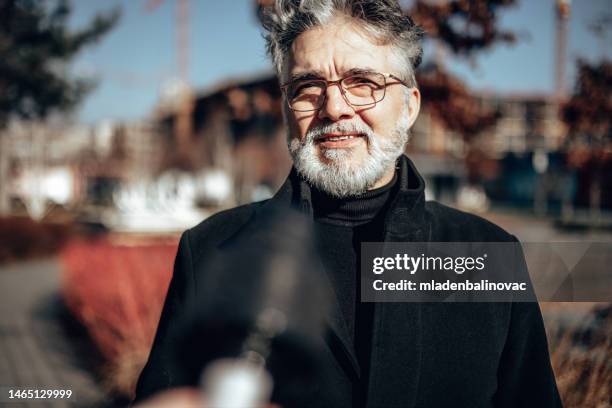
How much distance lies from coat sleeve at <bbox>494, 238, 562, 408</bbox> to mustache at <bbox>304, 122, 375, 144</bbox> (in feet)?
2.38

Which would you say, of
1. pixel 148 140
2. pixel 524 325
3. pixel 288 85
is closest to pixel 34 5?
pixel 288 85

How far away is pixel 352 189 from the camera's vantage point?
1891 millimetres

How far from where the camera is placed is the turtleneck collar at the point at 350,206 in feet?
6.41

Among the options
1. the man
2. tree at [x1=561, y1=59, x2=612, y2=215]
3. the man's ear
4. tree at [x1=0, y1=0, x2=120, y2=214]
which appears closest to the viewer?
the man

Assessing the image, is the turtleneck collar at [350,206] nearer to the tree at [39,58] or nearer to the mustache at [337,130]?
the mustache at [337,130]

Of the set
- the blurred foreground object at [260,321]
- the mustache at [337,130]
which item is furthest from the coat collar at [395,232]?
the blurred foreground object at [260,321]

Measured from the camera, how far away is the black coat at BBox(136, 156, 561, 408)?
1.57m

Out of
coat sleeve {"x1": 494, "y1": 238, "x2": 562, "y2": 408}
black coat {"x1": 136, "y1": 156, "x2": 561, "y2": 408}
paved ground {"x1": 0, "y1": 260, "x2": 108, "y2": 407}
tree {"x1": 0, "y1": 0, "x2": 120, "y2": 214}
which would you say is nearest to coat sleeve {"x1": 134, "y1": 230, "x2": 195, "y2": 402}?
black coat {"x1": 136, "y1": 156, "x2": 561, "y2": 408}

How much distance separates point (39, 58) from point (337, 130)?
12.6 metres

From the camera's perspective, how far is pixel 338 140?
1926 mm

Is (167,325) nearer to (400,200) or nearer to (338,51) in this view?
(400,200)

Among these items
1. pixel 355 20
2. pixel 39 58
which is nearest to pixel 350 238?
A: pixel 355 20

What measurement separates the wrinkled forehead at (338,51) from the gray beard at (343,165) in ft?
0.62

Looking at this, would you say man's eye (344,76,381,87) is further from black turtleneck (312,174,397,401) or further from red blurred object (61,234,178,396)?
red blurred object (61,234,178,396)
